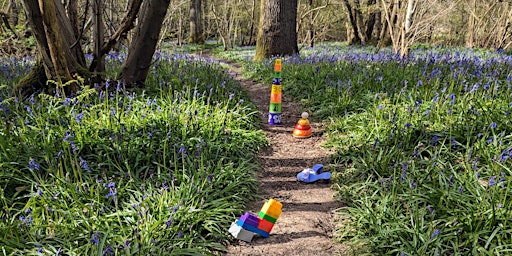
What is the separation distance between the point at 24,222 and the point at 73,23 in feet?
13.5

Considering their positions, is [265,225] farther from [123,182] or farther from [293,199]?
[123,182]

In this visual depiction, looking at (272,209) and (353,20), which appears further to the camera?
(353,20)

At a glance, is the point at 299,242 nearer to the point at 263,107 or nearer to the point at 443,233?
the point at 443,233

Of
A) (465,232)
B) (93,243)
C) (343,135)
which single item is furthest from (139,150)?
(465,232)

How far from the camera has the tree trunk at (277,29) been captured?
31.4ft

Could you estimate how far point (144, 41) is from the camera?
17.2 feet

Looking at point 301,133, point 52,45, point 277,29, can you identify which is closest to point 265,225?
point 301,133

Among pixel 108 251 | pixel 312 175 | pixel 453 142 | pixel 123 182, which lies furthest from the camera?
pixel 312 175

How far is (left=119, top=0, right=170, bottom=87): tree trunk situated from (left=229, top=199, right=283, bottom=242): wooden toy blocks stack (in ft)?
10.7

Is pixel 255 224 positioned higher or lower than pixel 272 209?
lower

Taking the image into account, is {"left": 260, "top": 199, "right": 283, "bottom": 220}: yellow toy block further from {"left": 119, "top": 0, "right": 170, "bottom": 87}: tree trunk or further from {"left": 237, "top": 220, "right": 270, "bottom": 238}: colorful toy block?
{"left": 119, "top": 0, "right": 170, "bottom": 87}: tree trunk

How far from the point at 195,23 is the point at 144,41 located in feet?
58.9

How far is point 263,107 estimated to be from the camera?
627cm

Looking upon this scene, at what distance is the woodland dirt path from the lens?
2.66m
